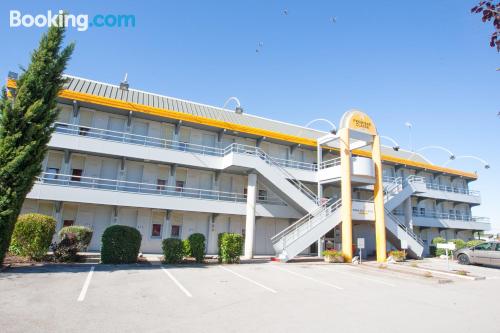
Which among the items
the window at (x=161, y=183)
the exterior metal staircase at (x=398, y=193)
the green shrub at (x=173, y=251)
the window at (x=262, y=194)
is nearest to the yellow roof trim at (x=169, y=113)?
the exterior metal staircase at (x=398, y=193)

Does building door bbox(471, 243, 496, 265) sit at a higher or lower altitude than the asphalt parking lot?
higher

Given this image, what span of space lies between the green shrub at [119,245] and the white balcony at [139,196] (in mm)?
5373

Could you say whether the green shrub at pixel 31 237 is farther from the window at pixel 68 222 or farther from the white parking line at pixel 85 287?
the window at pixel 68 222

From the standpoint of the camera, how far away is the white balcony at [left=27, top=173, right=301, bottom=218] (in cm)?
1919

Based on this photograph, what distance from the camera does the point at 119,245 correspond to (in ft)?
50.3

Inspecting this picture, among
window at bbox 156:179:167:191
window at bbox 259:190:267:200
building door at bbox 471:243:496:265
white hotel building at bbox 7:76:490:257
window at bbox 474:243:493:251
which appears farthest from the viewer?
window at bbox 259:190:267:200

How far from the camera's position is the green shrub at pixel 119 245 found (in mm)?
15141

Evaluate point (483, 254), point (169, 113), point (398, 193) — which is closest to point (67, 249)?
point (169, 113)

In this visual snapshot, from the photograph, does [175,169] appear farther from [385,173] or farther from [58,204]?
[385,173]

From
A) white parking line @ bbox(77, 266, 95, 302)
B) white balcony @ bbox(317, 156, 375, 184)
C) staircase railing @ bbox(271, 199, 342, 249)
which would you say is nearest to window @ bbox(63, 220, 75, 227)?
white parking line @ bbox(77, 266, 95, 302)

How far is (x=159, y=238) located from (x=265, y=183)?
30.6ft

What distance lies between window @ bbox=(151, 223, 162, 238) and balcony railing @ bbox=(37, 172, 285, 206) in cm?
250

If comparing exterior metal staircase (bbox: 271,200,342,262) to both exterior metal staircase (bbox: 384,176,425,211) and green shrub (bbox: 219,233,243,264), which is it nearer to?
green shrub (bbox: 219,233,243,264)

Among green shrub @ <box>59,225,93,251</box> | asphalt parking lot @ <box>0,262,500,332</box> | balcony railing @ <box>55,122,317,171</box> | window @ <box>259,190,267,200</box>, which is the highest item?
balcony railing @ <box>55,122,317,171</box>
